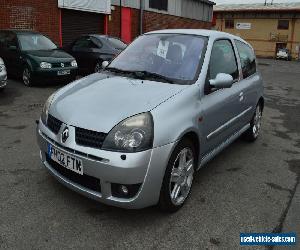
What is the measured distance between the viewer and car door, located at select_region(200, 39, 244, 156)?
3.88m

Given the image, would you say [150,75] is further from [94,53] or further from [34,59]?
[94,53]

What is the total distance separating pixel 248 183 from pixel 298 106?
6310 millimetres

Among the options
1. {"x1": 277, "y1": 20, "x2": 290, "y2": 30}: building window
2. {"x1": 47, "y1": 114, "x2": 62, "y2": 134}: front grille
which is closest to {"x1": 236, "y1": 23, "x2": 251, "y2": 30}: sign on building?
{"x1": 277, "y1": 20, "x2": 290, "y2": 30}: building window

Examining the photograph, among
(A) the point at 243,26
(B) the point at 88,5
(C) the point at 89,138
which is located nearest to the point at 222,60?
(C) the point at 89,138

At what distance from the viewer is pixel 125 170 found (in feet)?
9.66

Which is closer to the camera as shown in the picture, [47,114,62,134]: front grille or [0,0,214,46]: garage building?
[47,114,62,134]: front grille

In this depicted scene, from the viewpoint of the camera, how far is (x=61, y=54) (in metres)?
10.5

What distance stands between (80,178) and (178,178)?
0.93m

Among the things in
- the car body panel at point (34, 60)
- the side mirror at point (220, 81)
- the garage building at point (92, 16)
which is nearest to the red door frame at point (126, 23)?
the garage building at point (92, 16)

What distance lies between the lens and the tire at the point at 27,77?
9.84 m

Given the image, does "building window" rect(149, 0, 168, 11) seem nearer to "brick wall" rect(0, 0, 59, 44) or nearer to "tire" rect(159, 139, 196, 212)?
"brick wall" rect(0, 0, 59, 44)

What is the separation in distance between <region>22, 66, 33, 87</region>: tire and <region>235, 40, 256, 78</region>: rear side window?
629 cm

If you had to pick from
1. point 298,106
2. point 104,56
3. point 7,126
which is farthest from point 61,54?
point 298,106

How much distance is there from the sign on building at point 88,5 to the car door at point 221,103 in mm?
12740
